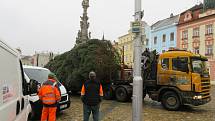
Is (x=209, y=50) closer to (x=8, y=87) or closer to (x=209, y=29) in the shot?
(x=209, y=29)

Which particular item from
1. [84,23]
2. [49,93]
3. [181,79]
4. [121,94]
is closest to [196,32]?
[84,23]

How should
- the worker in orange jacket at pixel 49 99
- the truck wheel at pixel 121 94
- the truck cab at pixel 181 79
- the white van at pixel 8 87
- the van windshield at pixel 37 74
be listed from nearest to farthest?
the white van at pixel 8 87 → the worker in orange jacket at pixel 49 99 → the van windshield at pixel 37 74 → the truck cab at pixel 181 79 → the truck wheel at pixel 121 94

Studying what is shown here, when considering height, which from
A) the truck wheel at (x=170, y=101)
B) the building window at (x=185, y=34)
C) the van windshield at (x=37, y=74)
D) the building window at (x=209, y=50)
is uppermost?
the building window at (x=185, y=34)

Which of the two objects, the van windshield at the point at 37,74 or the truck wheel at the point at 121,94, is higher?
the van windshield at the point at 37,74

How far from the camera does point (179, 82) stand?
1633 centimetres

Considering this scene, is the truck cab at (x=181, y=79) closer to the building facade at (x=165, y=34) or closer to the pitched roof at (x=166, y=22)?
the building facade at (x=165, y=34)

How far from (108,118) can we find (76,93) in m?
10.3

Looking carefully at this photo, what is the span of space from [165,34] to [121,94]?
40.7 metres

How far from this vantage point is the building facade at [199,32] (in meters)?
49.0

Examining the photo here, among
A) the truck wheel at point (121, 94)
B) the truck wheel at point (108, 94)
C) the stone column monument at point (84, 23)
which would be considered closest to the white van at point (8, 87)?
the truck wheel at point (121, 94)

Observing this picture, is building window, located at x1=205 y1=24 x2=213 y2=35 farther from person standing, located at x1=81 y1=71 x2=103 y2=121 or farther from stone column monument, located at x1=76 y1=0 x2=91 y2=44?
person standing, located at x1=81 y1=71 x2=103 y2=121

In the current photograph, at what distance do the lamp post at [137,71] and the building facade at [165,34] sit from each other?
157ft

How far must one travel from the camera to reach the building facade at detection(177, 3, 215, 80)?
49.0m

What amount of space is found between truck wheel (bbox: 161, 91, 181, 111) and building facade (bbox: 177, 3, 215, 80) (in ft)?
107
